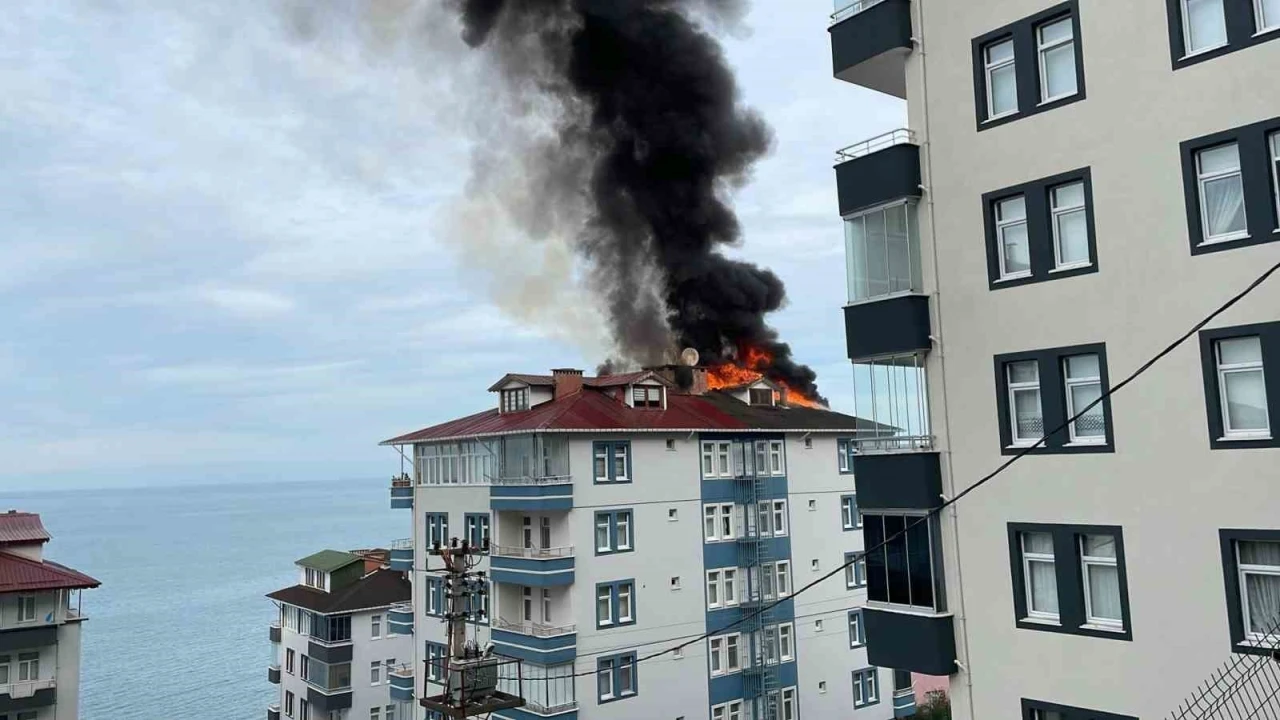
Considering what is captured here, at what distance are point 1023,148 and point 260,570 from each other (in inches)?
7505

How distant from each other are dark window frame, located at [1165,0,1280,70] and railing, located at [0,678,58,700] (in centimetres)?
4503

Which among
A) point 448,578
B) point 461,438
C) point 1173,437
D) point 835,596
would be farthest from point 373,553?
point 1173,437

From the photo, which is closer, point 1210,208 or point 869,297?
point 1210,208

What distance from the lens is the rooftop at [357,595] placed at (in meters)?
53.9

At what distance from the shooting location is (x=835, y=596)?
44.4 m

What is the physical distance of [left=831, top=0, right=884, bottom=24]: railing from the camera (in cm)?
1798

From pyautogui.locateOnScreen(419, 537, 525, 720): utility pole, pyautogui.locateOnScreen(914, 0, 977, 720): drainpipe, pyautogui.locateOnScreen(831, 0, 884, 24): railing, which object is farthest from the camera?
pyautogui.locateOnScreen(419, 537, 525, 720): utility pole

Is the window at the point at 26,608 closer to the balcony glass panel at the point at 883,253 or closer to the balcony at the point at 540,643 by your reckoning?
the balcony at the point at 540,643

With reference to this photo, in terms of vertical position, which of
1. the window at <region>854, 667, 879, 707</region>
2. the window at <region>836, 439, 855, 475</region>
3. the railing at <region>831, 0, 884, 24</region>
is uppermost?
the railing at <region>831, 0, 884, 24</region>

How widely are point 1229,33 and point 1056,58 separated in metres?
2.61

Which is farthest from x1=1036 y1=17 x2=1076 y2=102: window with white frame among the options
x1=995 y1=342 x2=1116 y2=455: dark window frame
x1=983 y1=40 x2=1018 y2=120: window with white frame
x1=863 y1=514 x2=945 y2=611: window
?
x1=863 y1=514 x2=945 y2=611: window

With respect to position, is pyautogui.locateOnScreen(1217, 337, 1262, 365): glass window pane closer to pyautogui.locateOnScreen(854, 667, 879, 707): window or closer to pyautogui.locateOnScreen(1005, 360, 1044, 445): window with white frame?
pyautogui.locateOnScreen(1005, 360, 1044, 445): window with white frame

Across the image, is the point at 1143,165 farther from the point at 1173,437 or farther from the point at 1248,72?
the point at 1173,437

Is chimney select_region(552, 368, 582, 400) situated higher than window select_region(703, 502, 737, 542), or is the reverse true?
chimney select_region(552, 368, 582, 400)
